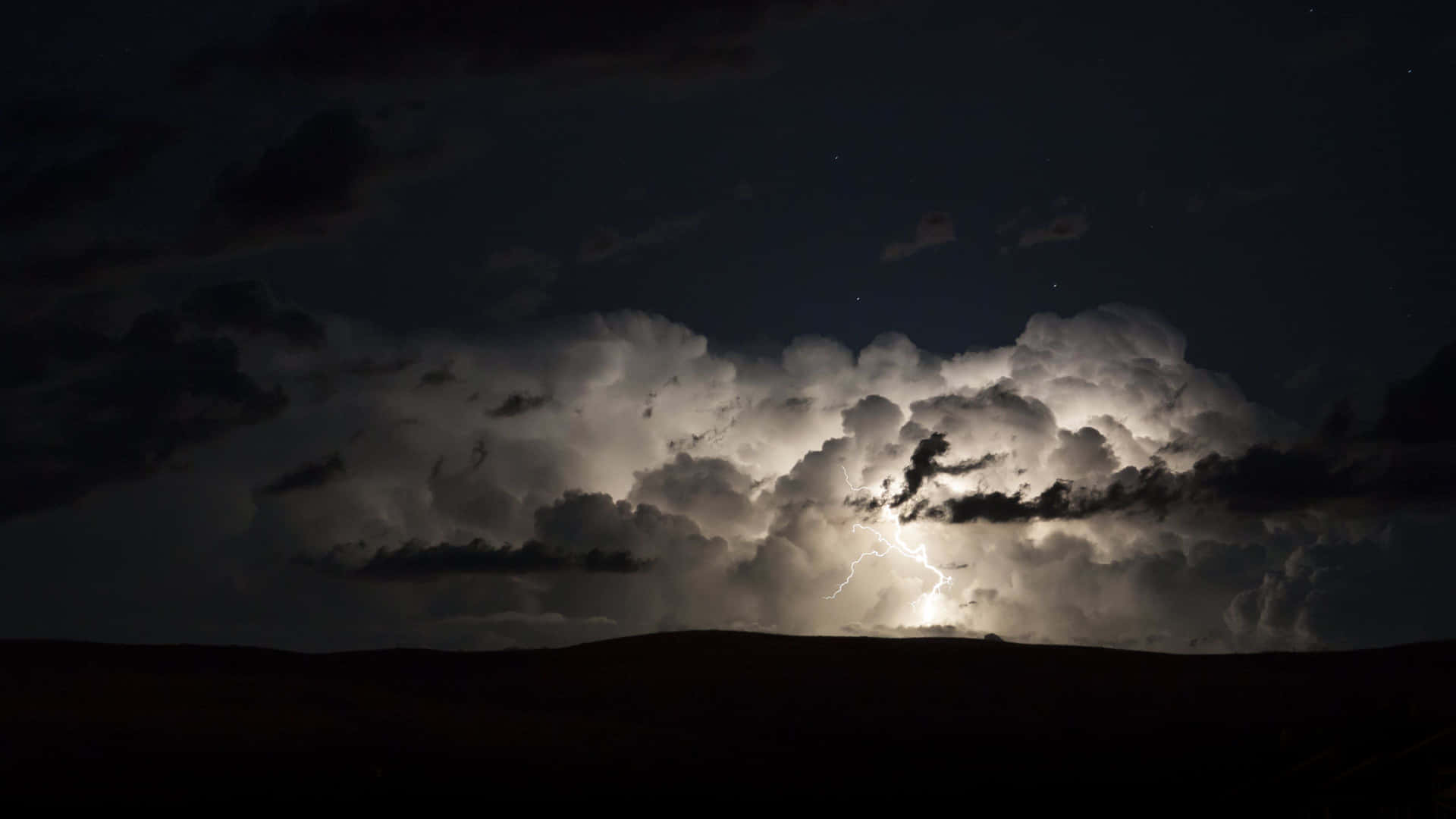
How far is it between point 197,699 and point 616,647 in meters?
17.6

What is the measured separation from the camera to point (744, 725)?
39.0 metres

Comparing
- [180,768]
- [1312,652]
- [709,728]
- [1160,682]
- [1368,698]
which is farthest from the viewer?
[1312,652]

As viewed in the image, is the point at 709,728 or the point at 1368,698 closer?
the point at 709,728

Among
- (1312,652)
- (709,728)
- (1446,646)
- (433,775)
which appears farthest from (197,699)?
(1446,646)

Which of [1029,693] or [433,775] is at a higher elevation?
[1029,693]

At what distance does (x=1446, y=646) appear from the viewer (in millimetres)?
53188

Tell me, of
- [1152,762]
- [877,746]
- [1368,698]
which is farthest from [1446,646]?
[877,746]

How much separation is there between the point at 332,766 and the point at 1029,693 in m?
22.2

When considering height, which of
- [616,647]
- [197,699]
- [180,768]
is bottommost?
[180,768]

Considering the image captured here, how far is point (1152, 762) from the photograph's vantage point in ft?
113

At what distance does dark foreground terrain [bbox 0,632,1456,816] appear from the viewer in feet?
98.4

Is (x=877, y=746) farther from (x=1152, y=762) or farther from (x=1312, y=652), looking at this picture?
(x=1312, y=652)

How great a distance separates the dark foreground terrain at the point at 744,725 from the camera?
30.0m

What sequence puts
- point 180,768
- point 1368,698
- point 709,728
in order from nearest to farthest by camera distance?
point 180,768
point 709,728
point 1368,698
